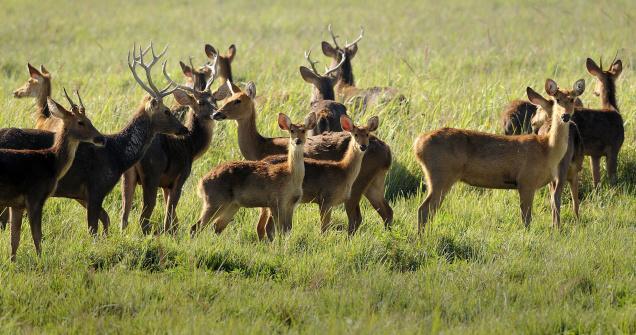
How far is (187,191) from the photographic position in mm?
10461

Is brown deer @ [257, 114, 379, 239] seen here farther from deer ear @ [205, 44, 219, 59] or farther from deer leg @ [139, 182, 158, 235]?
deer ear @ [205, 44, 219, 59]

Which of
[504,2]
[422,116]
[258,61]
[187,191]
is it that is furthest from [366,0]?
[187,191]

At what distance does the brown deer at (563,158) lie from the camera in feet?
32.0

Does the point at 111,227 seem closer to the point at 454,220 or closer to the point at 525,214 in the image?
the point at 454,220

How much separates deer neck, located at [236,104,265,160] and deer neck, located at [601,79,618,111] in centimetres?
395

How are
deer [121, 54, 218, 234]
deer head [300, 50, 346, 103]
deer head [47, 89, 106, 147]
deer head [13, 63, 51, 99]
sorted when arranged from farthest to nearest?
deer head [300, 50, 346, 103] < deer head [13, 63, 51, 99] < deer [121, 54, 218, 234] < deer head [47, 89, 106, 147]

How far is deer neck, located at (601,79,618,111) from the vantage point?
1152cm

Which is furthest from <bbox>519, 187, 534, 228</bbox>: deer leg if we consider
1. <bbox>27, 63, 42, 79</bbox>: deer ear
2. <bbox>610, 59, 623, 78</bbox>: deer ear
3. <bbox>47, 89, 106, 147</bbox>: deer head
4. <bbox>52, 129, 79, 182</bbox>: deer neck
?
<bbox>27, 63, 42, 79</bbox>: deer ear

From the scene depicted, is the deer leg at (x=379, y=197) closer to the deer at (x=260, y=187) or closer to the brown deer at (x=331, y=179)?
the brown deer at (x=331, y=179)

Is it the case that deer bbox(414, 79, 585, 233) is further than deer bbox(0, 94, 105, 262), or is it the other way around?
deer bbox(414, 79, 585, 233)

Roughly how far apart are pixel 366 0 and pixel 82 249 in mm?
30823

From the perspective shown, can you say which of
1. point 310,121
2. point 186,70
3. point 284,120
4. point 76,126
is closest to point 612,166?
point 310,121

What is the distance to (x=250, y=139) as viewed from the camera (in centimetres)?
1047

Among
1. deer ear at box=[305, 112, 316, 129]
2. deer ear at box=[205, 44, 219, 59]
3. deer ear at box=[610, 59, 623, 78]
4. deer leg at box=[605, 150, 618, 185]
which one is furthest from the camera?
deer ear at box=[205, 44, 219, 59]
